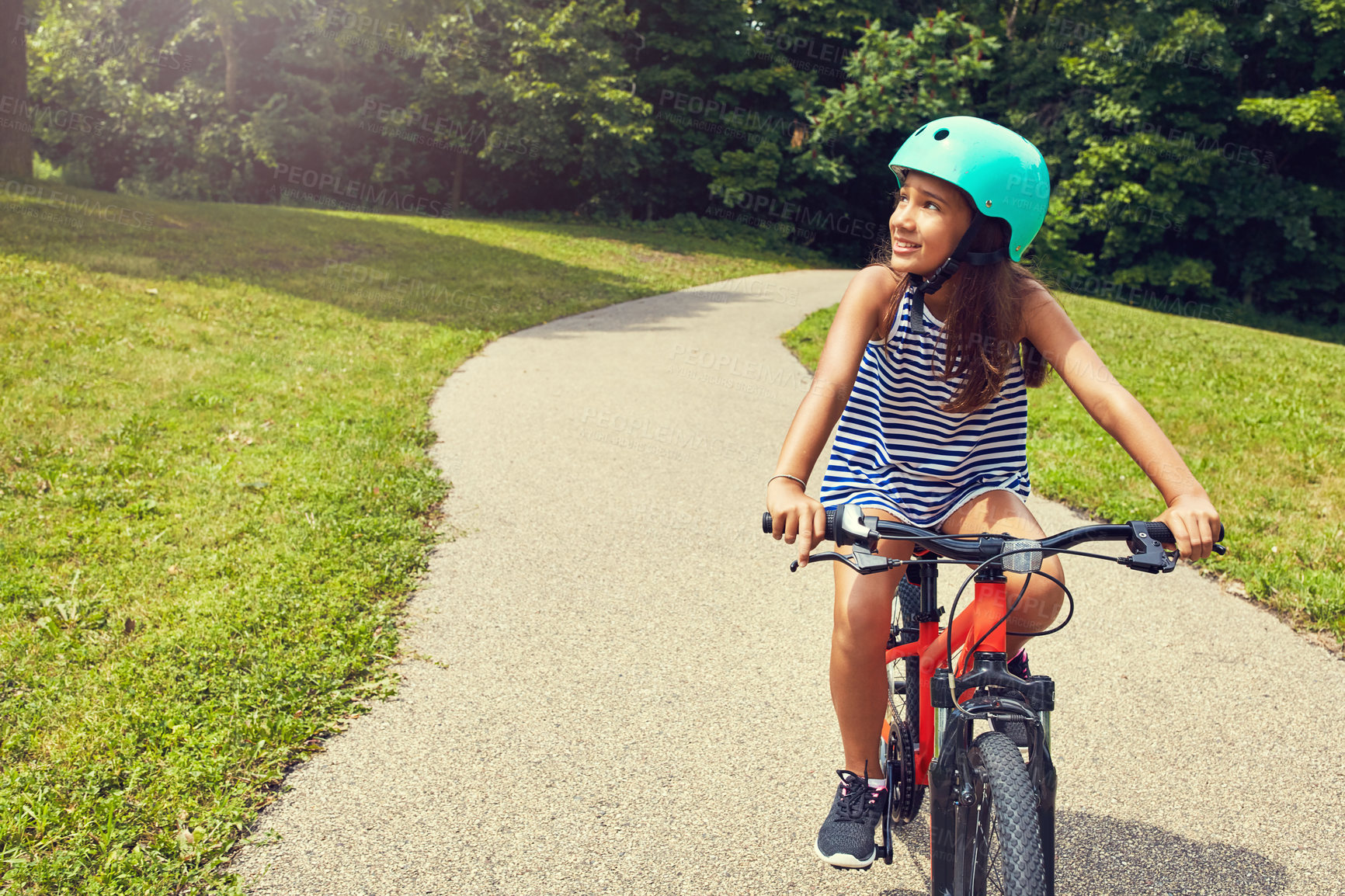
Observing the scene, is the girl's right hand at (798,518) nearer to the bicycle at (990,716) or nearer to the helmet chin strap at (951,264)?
the bicycle at (990,716)

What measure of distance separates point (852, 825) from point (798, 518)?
1.09 meters

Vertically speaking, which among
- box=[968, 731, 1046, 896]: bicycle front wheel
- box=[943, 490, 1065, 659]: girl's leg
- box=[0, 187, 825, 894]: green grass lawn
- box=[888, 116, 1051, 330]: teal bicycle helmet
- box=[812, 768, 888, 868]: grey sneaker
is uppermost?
box=[888, 116, 1051, 330]: teal bicycle helmet

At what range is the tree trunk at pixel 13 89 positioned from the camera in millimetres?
16531

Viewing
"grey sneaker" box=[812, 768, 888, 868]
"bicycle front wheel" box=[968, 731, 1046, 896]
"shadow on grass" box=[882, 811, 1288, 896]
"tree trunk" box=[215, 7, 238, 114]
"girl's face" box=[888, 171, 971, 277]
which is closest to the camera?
"bicycle front wheel" box=[968, 731, 1046, 896]

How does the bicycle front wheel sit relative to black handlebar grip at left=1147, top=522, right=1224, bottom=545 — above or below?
below

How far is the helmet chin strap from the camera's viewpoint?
2.34 metres

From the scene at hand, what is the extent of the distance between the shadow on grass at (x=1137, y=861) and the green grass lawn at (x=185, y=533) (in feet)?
7.03

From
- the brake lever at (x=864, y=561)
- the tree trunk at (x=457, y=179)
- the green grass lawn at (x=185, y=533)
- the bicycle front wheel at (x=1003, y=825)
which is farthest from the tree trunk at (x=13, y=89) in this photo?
the bicycle front wheel at (x=1003, y=825)

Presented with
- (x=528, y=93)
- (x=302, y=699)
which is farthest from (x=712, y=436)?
(x=528, y=93)

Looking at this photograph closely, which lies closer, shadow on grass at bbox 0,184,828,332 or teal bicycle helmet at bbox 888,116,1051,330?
teal bicycle helmet at bbox 888,116,1051,330

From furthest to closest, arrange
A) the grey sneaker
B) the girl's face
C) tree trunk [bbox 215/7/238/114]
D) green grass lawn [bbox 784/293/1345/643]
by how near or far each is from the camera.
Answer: tree trunk [bbox 215/7/238/114], green grass lawn [bbox 784/293/1345/643], the grey sneaker, the girl's face

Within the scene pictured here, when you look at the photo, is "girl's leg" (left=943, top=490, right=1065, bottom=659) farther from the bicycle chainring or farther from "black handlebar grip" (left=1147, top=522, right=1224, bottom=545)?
the bicycle chainring

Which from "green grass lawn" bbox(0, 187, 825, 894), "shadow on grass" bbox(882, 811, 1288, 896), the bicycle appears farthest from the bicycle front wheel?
"green grass lawn" bbox(0, 187, 825, 894)

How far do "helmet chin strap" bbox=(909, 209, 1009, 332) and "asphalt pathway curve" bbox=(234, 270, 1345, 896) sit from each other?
159cm
